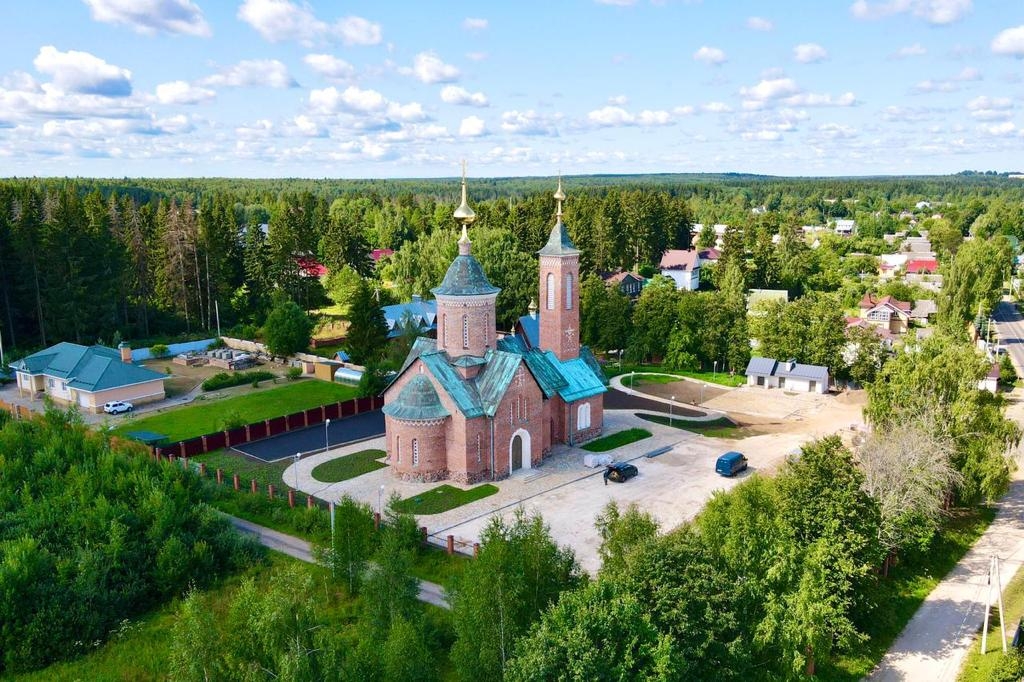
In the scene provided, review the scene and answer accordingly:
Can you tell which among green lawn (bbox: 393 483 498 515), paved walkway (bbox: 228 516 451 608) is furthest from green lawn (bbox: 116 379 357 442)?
green lawn (bbox: 393 483 498 515)

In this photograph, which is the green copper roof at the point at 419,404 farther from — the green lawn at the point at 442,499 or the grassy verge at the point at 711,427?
the grassy verge at the point at 711,427

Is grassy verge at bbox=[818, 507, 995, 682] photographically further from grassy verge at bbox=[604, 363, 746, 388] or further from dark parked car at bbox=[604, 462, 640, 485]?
grassy verge at bbox=[604, 363, 746, 388]

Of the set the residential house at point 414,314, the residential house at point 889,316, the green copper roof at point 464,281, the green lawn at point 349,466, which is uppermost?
the green copper roof at point 464,281

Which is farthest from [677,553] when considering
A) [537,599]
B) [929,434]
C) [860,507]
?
[929,434]

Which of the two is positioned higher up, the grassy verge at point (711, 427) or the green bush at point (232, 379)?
the green bush at point (232, 379)

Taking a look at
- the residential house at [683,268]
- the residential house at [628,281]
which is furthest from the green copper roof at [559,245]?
the residential house at [683,268]

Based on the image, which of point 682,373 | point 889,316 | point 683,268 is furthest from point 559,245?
point 683,268

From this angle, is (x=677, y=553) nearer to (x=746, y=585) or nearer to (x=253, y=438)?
(x=746, y=585)
